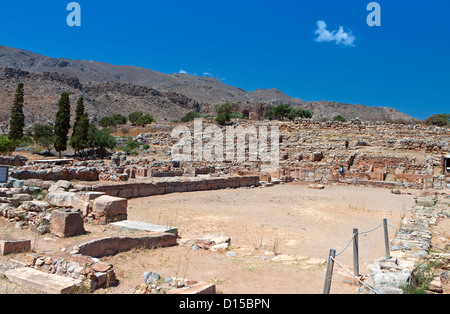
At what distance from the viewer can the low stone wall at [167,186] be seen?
1293 centimetres

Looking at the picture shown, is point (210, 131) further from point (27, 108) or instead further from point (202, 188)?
point (27, 108)

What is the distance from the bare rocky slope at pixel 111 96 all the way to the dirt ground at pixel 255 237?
5356 centimetres

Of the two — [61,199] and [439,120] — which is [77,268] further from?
[439,120]

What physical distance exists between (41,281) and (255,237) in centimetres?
528

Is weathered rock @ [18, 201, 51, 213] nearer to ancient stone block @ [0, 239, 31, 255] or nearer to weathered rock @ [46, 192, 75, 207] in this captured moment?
weathered rock @ [46, 192, 75, 207]

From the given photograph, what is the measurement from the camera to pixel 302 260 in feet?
20.8

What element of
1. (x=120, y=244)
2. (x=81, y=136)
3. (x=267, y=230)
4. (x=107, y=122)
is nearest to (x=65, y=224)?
(x=120, y=244)

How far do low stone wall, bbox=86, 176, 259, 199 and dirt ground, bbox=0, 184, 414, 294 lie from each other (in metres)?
0.55

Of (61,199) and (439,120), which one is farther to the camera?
(439,120)

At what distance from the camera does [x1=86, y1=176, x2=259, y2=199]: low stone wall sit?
12930mm

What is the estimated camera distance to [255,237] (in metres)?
8.52

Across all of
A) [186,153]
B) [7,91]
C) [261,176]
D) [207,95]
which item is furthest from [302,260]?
[207,95]

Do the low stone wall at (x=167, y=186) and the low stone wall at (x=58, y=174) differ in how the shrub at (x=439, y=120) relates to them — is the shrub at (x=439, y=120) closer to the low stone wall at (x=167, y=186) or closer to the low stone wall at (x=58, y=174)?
the low stone wall at (x=167, y=186)

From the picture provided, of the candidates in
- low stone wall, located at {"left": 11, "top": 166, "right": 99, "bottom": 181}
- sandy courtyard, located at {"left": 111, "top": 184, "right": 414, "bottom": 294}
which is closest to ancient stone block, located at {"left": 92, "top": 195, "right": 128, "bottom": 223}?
sandy courtyard, located at {"left": 111, "top": 184, "right": 414, "bottom": 294}
